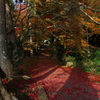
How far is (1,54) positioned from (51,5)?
8.69 metres

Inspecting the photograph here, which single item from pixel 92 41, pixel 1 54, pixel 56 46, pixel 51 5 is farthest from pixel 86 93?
pixel 92 41

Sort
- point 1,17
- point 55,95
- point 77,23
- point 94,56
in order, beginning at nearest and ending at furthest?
point 55,95 → point 1,17 → point 77,23 → point 94,56

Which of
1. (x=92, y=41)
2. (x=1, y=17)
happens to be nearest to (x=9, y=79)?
(x=1, y=17)

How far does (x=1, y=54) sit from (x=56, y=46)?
14.7 metres

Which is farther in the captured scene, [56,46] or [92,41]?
[92,41]

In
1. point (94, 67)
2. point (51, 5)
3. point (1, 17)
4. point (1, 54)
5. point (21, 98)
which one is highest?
point (51, 5)

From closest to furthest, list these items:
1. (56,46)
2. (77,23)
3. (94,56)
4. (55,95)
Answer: (55,95) → (77,23) → (94,56) → (56,46)

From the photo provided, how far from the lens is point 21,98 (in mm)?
4012

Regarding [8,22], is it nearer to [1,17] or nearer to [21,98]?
[1,17]

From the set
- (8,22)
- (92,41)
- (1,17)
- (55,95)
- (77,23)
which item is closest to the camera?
(55,95)

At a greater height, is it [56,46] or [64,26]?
[64,26]

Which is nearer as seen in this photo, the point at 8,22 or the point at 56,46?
the point at 8,22

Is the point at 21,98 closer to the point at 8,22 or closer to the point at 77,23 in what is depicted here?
the point at 8,22

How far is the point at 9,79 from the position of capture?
545cm
